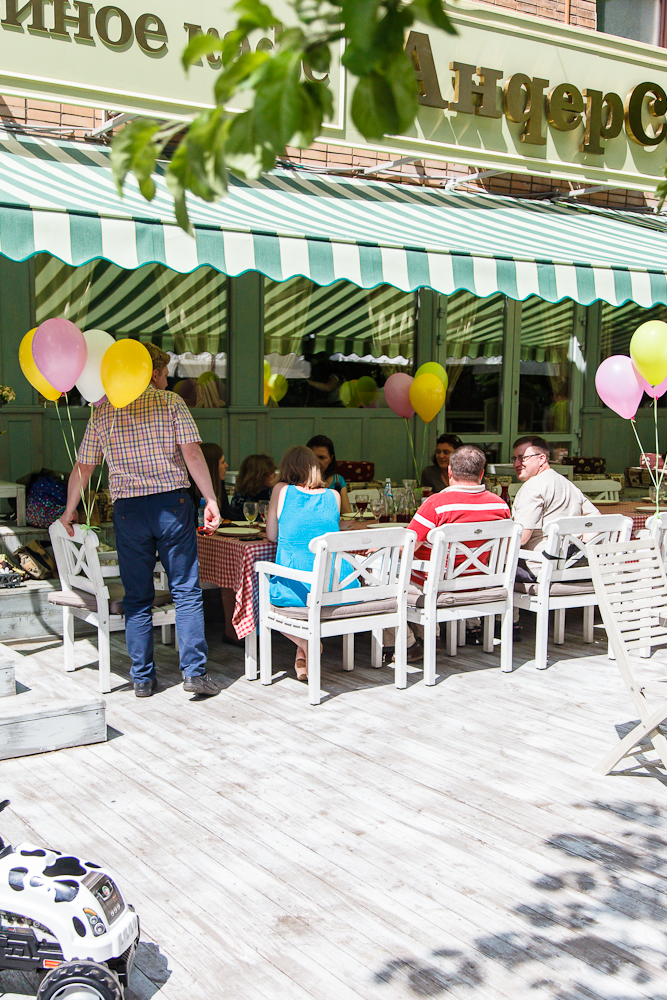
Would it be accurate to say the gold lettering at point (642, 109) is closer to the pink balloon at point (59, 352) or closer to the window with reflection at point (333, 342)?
the window with reflection at point (333, 342)

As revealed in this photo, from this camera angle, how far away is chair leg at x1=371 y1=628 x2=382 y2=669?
5680 millimetres

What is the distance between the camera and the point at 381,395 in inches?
387

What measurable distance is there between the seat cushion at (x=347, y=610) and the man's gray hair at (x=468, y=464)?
847mm

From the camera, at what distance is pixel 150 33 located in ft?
21.6

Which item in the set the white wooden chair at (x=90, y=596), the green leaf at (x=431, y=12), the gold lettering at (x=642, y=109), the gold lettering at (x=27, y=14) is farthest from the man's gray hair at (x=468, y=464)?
the gold lettering at (x=642, y=109)

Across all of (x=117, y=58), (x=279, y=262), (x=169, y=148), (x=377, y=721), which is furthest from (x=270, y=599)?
(x=169, y=148)

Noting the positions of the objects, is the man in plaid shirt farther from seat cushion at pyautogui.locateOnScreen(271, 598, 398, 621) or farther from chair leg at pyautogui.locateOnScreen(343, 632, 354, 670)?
chair leg at pyautogui.locateOnScreen(343, 632, 354, 670)

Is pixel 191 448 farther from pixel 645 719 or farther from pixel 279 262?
pixel 645 719

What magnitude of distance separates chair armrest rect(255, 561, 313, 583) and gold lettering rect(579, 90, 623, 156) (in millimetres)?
5428

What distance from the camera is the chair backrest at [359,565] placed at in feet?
16.2

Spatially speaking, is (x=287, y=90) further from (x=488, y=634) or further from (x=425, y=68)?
(x=425, y=68)

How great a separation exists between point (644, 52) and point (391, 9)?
8.52 meters

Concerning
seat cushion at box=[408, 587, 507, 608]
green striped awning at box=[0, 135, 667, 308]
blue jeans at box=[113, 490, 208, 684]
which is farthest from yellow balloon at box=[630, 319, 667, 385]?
blue jeans at box=[113, 490, 208, 684]

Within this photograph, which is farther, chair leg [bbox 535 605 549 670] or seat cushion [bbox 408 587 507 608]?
chair leg [bbox 535 605 549 670]
